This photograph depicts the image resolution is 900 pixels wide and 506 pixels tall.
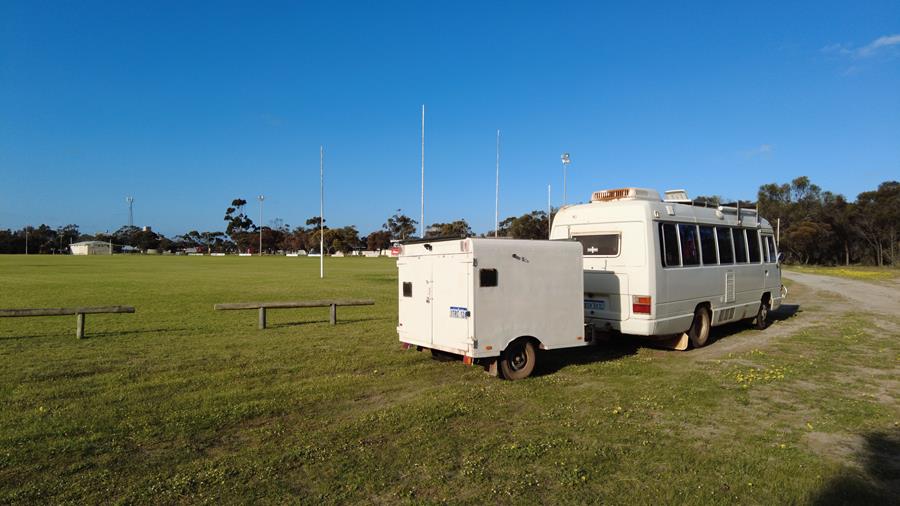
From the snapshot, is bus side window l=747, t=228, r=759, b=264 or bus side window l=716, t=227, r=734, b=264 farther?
bus side window l=747, t=228, r=759, b=264

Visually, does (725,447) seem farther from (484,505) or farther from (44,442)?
(44,442)

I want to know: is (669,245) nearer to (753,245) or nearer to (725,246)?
(725,246)

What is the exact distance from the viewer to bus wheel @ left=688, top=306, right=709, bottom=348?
37.7 ft

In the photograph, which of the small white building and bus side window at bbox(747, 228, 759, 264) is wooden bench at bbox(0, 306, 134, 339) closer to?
bus side window at bbox(747, 228, 759, 264)

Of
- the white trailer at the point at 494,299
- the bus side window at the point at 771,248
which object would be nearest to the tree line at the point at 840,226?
the bus side window at the point at 771,248

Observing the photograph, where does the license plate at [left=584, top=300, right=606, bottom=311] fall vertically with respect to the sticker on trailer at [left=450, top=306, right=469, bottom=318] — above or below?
below

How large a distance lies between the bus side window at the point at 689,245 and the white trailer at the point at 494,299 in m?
3.03

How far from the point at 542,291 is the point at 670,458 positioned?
12.4 ft

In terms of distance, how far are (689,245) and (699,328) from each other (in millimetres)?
1787

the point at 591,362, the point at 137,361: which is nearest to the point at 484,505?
the point at 591,362

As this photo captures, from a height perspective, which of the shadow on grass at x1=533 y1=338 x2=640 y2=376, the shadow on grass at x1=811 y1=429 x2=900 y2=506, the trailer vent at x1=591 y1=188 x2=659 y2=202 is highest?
the trailer vent at x1=591 y1=188 x2=659 y2=202

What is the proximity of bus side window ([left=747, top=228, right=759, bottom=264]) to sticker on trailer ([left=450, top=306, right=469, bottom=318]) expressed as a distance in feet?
29.4

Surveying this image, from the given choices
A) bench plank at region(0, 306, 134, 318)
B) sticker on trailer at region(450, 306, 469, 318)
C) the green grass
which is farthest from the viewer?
the green grass

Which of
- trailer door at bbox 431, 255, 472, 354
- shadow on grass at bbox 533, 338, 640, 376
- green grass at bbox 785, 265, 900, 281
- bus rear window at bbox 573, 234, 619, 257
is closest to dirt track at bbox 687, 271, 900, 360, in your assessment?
shadow on grass at bbox 533, 338, 640, 376
